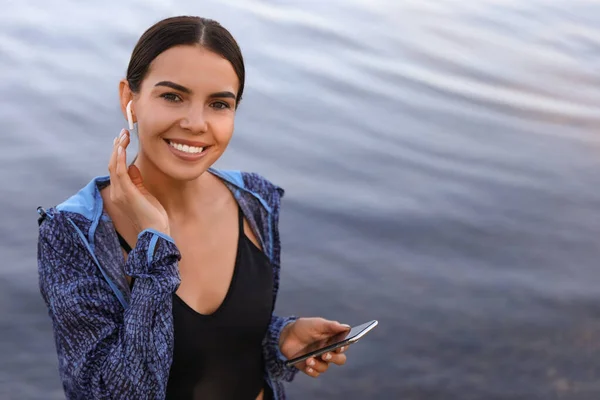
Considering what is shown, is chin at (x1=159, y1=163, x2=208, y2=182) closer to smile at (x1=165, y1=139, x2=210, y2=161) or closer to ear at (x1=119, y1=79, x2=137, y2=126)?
smile at (x1=165, y1=139, x2=210, y2=161)

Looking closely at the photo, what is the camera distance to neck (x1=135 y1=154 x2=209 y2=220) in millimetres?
1992

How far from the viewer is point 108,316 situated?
5.94 ft

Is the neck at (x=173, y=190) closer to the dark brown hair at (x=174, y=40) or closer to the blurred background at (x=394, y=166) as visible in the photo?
the dark brown hair at (x=174, y=40)

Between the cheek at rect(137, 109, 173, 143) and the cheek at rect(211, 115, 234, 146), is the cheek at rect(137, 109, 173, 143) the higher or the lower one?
the higher one

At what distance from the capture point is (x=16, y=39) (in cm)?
610

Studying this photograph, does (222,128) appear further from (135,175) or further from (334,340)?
(334,340)

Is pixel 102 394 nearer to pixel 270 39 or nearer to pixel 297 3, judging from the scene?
pixel 270 39

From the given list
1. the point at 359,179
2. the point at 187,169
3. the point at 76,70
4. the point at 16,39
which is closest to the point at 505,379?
the point at 359,179

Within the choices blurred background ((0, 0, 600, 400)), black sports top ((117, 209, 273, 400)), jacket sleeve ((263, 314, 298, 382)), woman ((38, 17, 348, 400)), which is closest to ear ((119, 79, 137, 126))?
woman ((38, 17, 348, 400))

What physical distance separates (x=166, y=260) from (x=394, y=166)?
3.21 meters

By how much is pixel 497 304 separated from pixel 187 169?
2.37 m

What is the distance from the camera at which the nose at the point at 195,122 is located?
1.85 m

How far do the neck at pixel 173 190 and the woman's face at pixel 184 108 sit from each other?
0.23 ft

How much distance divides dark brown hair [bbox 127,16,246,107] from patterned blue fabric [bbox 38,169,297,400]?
0.93 ft
